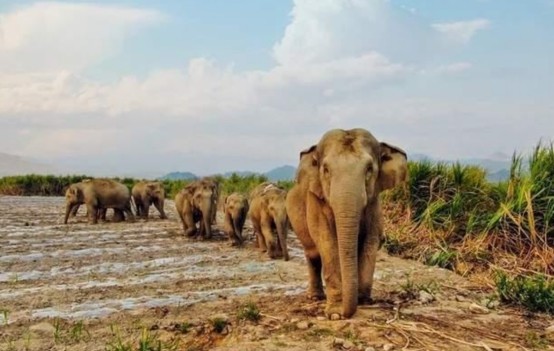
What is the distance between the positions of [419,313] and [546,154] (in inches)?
207

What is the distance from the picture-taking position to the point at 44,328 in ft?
20.9

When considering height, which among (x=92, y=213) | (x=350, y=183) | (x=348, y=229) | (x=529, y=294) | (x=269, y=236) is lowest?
(x=529, y=294)

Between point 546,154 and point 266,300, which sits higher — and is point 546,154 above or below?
above

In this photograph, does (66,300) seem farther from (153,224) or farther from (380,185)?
(153,224)

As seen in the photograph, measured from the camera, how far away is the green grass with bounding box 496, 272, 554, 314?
23.8 feet

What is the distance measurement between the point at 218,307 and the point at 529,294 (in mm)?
3213

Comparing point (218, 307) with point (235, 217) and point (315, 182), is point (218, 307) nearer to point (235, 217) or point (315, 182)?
point (315, 182)

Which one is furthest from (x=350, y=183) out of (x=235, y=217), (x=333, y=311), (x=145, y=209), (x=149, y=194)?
(x=145, y=209)

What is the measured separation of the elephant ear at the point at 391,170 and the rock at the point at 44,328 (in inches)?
131

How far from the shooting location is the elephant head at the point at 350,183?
615 cm

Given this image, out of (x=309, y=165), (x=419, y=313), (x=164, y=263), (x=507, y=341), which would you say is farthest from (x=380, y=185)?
(x=164, y=263)

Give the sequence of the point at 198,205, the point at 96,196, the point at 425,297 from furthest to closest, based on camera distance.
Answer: the point at 96,196
the point at 198,205
the point at 425,297

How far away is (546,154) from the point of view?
10969 mm

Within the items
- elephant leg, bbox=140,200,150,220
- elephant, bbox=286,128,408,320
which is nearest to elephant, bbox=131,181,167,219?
elephant leg, bbox=140,200,150,220
